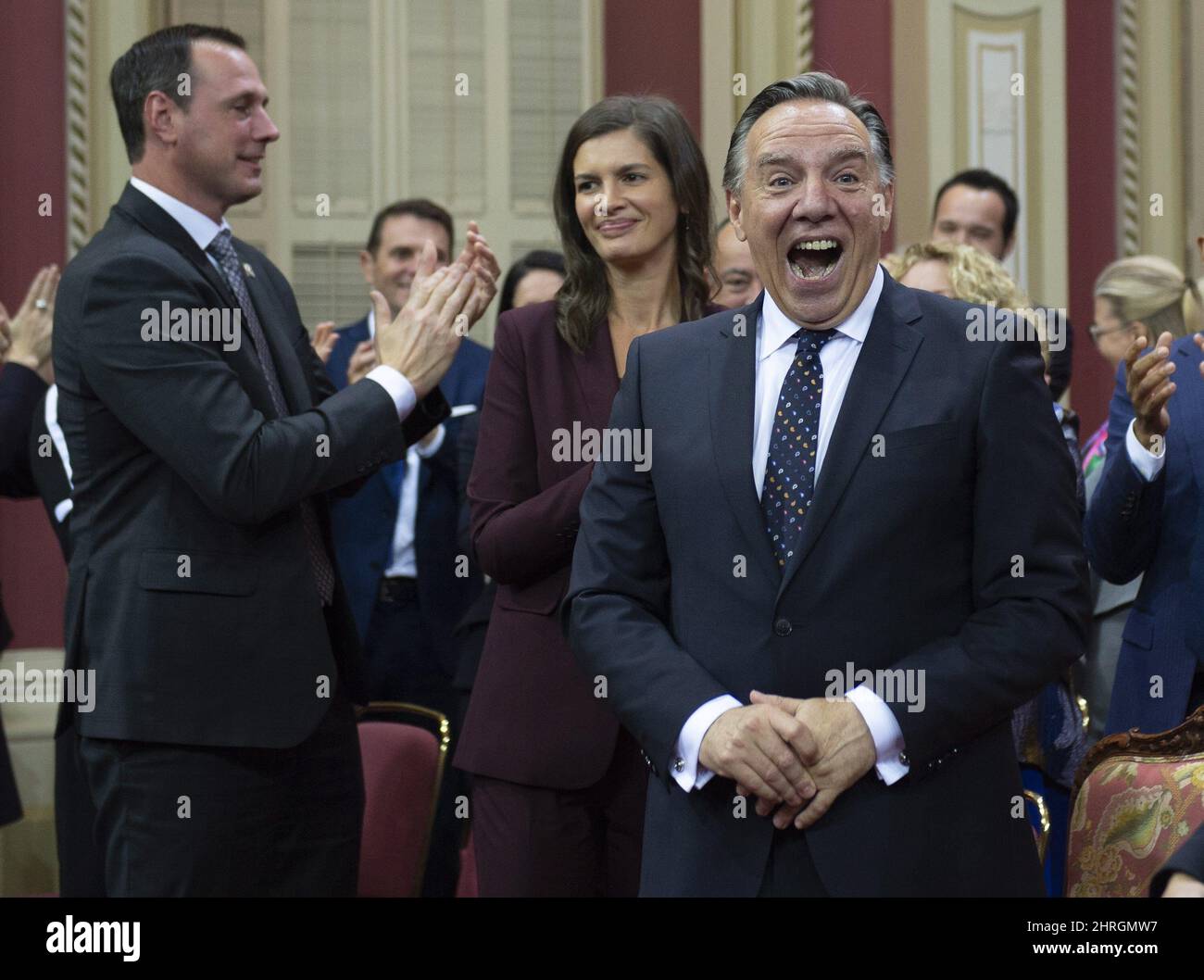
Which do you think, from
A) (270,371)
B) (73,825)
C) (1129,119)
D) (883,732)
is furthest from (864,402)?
(1129,119)

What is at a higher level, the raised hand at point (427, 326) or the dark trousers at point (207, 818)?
the raised hand at point (427, 326)

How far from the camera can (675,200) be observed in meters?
2.61

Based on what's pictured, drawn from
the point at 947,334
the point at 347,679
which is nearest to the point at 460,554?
the point at 347,679

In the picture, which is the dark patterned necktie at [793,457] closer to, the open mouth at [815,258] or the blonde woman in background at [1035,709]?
the open mouth at [815,258]

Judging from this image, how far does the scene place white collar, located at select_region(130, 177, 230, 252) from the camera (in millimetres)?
2588

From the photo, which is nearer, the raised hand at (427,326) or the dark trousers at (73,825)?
the raised hand at (427,326)

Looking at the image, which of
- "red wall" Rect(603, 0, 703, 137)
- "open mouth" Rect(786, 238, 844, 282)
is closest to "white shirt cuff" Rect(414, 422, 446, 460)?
"red wall" Rect(603, 0, 703, 137)

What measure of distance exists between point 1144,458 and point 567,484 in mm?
976

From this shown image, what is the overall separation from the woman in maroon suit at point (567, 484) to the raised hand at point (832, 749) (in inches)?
21.1

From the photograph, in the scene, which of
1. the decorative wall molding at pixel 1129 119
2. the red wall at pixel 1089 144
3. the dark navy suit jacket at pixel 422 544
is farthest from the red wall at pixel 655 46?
the dark navy suit jacket at pixel 422 544

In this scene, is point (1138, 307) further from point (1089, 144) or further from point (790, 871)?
point (790, 871)

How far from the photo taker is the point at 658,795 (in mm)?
1900

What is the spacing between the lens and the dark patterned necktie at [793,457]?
1862mm

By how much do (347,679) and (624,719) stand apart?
0.90 metres
